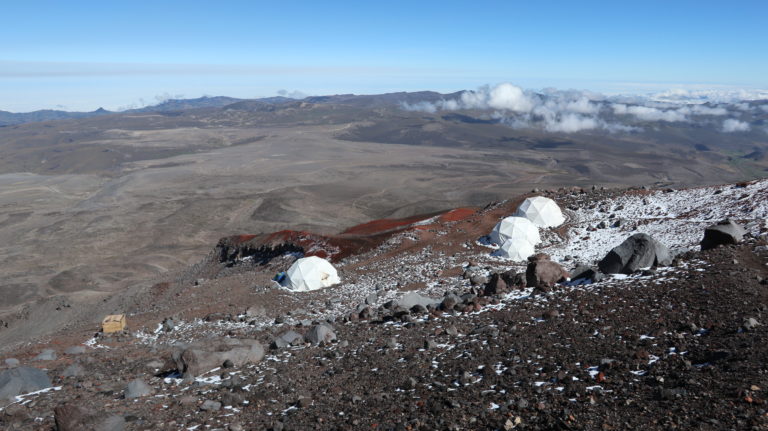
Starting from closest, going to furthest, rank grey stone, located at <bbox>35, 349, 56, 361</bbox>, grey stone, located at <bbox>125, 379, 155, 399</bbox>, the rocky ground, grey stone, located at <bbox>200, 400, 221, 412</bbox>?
the rocky ground < grey stone, located at <bbox>200, 400, 221, 412</bbox> < grey stone, located at <bbox>125, 379, 155, 399</bbox> < grey stone, located at <bbox>35, 349, 56, 361</bbox>

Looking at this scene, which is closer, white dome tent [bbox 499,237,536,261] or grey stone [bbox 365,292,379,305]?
grey stone [bbox 365,292,379,305]

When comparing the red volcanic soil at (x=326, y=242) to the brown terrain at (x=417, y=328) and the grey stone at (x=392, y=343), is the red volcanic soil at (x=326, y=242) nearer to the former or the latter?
the brown terrain at (x=417, y=328)

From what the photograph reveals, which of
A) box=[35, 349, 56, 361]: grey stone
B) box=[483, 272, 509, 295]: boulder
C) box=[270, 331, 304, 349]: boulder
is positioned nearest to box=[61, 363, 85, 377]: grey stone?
box=[35, 349, 56, 361]: grey stone

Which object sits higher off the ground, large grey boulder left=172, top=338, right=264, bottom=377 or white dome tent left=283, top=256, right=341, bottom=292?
large grey boulder left=172, top=338, right=264, bottom=377

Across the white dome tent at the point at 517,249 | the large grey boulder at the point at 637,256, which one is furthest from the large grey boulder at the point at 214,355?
the white dome tent at the point at 517,249

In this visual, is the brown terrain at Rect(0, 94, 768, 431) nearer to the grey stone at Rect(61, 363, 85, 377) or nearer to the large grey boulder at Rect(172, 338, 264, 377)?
the grey stone at Rect(61, 363, 85, 377)

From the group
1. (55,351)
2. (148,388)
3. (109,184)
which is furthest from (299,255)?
(109,184)

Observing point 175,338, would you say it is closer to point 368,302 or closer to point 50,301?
point 368,302

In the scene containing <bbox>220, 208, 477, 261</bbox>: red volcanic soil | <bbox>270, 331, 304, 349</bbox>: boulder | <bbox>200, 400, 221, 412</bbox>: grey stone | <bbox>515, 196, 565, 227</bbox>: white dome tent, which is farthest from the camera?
<bbox>220, 208, 477, 261</bbox>: red volcanic soil
